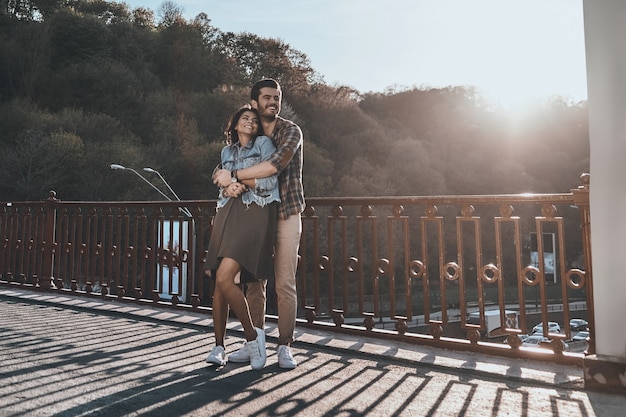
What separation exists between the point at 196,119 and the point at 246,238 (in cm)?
3896

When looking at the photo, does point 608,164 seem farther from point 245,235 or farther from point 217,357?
point 217,357

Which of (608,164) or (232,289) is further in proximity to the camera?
(232,289)

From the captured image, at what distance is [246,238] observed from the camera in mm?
2695

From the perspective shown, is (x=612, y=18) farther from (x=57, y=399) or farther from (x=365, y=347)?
(x=57, y=399)

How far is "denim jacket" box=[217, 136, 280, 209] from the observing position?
272 cm

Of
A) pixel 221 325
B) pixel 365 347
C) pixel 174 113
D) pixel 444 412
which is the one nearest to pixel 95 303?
pixel 221 325

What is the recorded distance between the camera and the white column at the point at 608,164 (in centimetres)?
243

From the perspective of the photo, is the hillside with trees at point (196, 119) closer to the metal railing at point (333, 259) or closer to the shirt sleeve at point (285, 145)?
the metal railing at point (333, 259)

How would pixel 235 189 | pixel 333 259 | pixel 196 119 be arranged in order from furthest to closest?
pixel 196 119 < pixel 333 259 < pixel 235 189

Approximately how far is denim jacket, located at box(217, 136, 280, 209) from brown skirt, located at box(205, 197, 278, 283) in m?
0.05

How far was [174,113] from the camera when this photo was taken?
3969 cm

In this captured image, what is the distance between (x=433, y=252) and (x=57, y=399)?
118ft

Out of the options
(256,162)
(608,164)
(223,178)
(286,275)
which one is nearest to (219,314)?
(286,275)

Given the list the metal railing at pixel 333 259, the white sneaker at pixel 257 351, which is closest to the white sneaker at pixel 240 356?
the white sneaker at pixel 257 351
